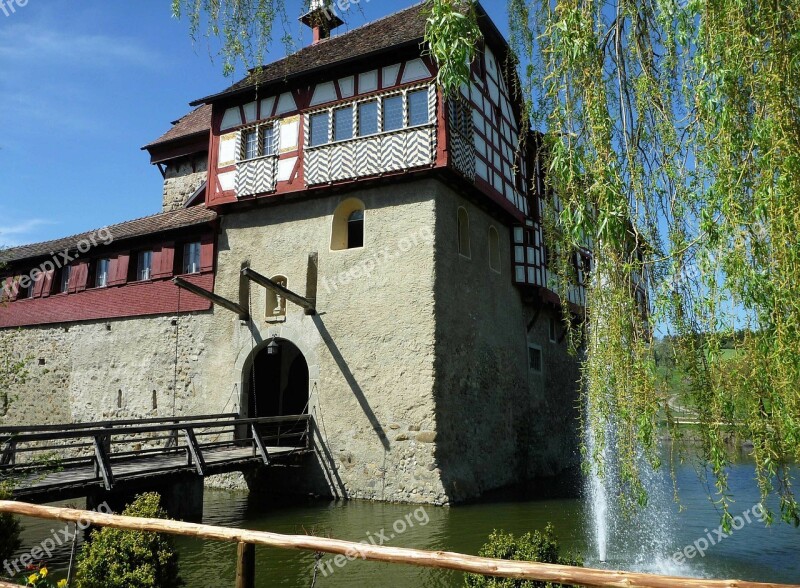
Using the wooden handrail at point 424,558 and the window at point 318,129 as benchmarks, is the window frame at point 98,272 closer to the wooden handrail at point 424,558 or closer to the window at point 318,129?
the window at point 318,129

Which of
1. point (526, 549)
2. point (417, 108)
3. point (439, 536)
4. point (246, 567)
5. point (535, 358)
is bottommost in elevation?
point (439, 536)

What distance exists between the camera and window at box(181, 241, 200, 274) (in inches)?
565

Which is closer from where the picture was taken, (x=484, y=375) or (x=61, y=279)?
(x=484, y=375)

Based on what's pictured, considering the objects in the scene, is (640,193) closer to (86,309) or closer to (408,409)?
(408,409)

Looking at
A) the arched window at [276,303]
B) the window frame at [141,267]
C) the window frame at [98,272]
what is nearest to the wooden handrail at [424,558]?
the arched window at [276,303]

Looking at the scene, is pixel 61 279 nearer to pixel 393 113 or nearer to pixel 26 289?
pixel 26 289

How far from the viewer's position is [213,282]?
13.7 m

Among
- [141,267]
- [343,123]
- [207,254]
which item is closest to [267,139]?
[343,123]

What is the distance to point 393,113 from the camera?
1171 cm

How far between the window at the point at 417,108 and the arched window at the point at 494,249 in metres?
3.36

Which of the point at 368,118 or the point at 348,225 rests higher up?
the point at 368,118

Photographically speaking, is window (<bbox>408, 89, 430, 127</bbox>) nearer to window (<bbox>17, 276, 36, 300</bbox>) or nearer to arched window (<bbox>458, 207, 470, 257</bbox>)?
arched window (<bbox>458, 207, 470, 257</bbox>)

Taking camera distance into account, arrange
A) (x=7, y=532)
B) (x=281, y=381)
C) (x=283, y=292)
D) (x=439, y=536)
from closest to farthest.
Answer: (x=7, y=532)
(x=439, y=536)
(x=283, y=292)
(x=281, y=381)

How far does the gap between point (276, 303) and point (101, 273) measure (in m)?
6.20
